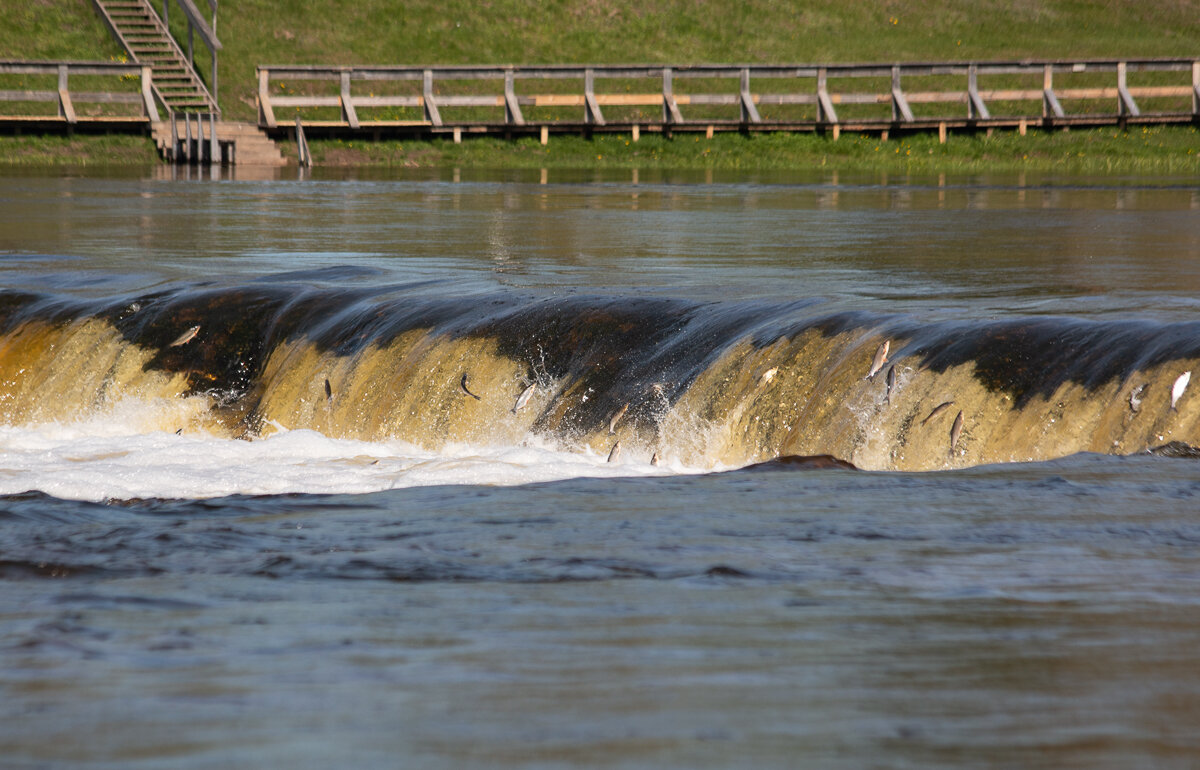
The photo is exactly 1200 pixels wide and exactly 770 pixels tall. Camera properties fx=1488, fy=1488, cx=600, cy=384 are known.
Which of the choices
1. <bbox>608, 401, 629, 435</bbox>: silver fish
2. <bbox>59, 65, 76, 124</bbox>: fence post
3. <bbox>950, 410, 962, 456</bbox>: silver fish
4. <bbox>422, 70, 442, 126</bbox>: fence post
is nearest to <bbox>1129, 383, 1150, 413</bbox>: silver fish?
<bbox>950, 410, 962, 456</bbox>: silver fish

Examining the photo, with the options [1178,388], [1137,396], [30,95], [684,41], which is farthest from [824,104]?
[1178,388]

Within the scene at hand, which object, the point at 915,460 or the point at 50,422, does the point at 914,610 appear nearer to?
the point at 915,460

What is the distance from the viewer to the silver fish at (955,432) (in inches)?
220

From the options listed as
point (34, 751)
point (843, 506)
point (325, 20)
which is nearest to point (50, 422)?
point (843, 506)

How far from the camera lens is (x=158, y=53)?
101ft

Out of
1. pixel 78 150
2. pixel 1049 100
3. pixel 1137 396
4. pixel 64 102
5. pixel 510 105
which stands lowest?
pixel 78 150

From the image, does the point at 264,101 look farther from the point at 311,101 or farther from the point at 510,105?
the point at 510,105

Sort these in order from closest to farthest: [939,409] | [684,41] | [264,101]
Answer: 1. [939,409]
2. [264,101]
3. [684,41]

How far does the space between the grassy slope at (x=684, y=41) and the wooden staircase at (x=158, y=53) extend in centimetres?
55

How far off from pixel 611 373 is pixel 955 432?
5.83ft

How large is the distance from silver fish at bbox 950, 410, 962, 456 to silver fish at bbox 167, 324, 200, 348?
171 inches

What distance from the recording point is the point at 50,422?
26.4 ft

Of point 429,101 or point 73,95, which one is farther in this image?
point 429,101

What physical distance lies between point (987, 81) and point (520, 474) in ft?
108
